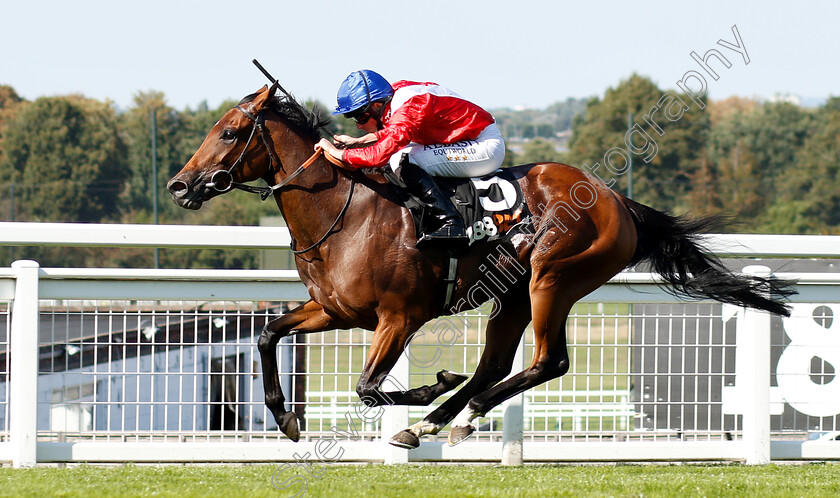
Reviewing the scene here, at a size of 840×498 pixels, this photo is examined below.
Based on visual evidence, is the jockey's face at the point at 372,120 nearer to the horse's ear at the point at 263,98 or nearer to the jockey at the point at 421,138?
the jockey at the point at 421,138

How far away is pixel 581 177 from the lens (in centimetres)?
523

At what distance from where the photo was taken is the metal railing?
227 inches

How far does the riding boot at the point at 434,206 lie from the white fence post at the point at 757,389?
219 centimetres

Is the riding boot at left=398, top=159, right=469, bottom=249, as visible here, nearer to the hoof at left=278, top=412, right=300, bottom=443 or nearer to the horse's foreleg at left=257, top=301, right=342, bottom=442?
the horse's foreleg at left=257, top=301, right=342, bottom=442

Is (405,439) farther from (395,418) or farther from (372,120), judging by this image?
(372,120)

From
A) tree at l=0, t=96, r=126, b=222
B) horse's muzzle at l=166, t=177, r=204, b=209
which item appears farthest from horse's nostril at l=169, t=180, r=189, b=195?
tree at l=0, t=96, r=126, b=222

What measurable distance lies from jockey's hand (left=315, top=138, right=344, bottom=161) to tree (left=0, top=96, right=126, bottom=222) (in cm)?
4869

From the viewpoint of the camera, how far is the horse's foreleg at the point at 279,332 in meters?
5.06

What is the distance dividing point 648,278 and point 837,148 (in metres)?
54.4

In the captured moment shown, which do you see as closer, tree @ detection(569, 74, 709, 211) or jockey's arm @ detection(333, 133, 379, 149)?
jockey's arm @ detection(333, 133, 379, 149)

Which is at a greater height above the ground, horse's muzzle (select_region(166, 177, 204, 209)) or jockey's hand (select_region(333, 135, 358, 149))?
jockey's hand (select_region(333, 135, 358, 149))

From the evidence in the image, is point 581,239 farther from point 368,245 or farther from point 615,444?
point 615,444

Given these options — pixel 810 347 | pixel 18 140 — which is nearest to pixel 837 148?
pixel 18 140

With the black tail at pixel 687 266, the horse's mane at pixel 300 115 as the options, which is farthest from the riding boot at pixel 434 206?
the black tail at pixel 687 266
